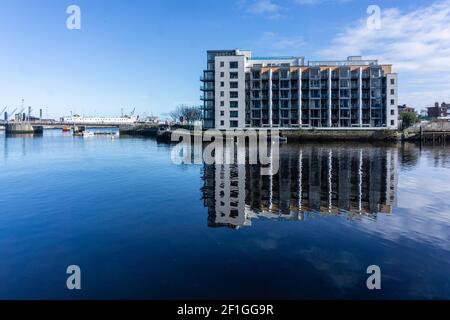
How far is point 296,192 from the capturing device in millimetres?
31578

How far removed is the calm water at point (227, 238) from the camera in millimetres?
13453

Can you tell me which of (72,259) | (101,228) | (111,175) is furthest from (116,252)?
(111,175)

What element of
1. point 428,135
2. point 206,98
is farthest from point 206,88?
point 428,135

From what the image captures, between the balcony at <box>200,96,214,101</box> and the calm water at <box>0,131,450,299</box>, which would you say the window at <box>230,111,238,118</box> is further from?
the calm water at <box>0,131,450,299</box>

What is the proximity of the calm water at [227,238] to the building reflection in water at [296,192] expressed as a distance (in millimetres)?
146

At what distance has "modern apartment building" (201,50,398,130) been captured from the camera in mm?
122750

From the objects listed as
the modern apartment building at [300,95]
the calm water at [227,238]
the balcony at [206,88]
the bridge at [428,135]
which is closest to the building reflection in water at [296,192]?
the calm water at [227,238]

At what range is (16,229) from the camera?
21.3 meters

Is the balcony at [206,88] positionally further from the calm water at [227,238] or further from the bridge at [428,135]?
the calm water at [227,238]

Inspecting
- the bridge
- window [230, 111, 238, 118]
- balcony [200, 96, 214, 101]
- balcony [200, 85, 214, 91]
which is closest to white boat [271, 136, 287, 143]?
window [230, 111, 238, 118]

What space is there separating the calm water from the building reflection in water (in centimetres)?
15

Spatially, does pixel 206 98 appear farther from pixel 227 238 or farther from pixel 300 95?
pixel 227 238
